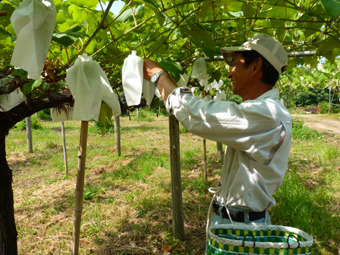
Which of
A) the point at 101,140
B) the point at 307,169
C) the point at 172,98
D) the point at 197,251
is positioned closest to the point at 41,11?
the point at 172,98

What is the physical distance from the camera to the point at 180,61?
7.30ft

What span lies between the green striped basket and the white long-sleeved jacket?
15 centimetres

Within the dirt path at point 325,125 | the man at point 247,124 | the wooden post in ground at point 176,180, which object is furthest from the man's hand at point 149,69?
the dirt path at point 325,125

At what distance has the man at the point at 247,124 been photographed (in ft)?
2.93

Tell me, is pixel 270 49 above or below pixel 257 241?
above

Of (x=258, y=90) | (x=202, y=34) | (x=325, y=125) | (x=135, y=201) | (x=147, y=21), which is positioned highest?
(x=147, y=21)

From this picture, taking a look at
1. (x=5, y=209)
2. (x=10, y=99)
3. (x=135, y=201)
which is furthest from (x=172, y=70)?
(x=135, y=201)

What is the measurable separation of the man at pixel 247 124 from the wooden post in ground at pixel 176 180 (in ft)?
4.26

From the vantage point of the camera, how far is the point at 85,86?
0.92 meters

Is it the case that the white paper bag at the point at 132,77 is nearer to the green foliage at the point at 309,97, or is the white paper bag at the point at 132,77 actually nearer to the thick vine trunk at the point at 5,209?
the thick vine trunk at the point at 5,209

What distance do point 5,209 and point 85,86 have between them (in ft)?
3.63

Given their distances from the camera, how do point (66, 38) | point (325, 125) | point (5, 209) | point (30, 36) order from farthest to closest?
point (325, 125) → point (5, 209) → point (66, 38) → point (30, 36)

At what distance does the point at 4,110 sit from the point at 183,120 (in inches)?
38.1

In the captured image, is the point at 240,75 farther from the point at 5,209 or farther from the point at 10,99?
the point at 5,209
